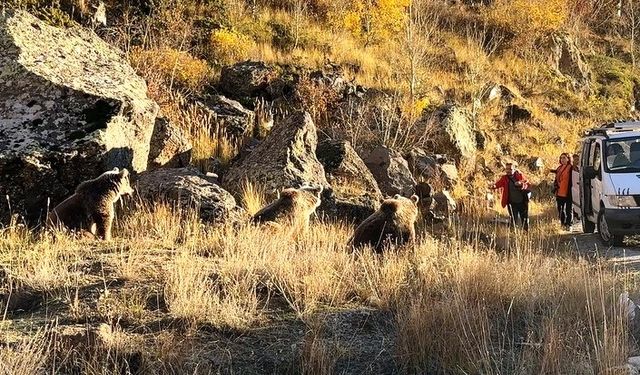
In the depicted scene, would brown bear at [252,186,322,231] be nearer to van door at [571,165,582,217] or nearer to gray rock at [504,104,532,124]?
van door at [571,165,582,217]

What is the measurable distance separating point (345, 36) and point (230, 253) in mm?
22243

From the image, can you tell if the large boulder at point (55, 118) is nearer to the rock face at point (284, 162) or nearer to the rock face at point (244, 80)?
the rock face at point (284, 162)

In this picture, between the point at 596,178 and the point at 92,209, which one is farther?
the point at 596,178

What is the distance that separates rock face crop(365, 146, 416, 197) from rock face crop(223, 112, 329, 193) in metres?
2.93

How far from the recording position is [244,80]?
1827cm

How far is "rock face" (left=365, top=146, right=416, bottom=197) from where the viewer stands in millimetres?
14609

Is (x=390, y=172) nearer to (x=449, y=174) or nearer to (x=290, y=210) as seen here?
(x=449, y=174)

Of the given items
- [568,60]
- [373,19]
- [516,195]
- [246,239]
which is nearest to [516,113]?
[373,19]

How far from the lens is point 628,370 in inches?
150

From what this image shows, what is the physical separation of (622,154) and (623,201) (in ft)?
4.30

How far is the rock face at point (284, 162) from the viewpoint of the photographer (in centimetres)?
1104

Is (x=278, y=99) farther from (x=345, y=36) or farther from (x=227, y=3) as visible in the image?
(x=345, y=36)

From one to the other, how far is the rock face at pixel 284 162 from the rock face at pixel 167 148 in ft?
3.07

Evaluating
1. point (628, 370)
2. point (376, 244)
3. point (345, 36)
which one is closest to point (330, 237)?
point (376, 244)
